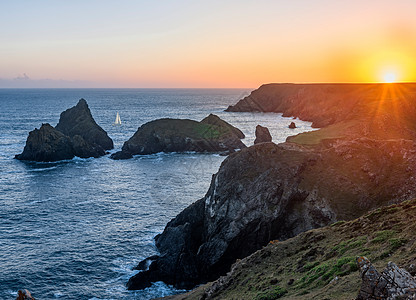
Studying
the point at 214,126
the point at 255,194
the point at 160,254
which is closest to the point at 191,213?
the point at 160,254

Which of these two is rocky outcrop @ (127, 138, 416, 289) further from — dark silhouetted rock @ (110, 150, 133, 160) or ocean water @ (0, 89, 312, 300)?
dark silhouetted rock @ (110, 150, 133, 160)

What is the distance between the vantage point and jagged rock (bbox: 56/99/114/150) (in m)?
133

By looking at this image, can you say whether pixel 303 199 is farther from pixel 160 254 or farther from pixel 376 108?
pixel 376 108

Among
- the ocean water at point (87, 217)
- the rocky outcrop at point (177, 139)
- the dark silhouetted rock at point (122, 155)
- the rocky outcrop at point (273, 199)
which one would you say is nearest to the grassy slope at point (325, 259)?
the rocky outcrop at point (273, 199)

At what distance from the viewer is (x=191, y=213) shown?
189 feet

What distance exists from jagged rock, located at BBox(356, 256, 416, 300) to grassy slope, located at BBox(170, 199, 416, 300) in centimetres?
315

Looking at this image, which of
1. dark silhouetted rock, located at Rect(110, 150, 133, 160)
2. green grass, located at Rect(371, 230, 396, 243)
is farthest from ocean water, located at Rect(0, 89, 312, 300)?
green grass, located at Rect(371, 230, 396, 243)

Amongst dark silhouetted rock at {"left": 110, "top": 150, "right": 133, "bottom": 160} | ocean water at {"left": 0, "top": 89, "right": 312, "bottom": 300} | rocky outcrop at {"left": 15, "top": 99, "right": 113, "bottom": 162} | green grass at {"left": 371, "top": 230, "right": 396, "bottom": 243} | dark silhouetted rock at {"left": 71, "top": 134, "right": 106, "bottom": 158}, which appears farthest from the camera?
dark silhouetted rock at {"left": 71, "top": 134, "right": 106, "bottom": 158}

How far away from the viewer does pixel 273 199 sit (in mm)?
48844

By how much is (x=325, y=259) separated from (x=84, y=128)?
411 feet

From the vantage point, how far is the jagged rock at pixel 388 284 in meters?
14.4

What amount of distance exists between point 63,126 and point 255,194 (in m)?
121

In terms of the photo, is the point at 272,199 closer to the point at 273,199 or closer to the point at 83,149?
the point at 273,199

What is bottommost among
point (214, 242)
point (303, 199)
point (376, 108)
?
point (214, 242)
